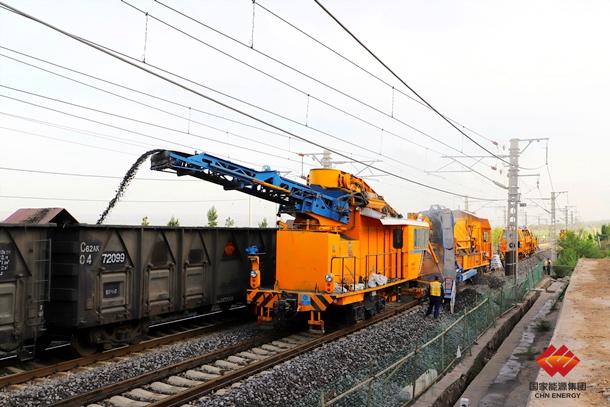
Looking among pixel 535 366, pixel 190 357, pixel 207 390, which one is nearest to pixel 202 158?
pixel 190 357

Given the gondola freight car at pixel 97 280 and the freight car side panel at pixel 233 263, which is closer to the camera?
the gondola freight car at pixel 97 280

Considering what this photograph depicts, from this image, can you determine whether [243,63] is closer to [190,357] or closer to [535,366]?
[190,357]

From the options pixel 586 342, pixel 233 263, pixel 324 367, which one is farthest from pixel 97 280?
pixel 586 342

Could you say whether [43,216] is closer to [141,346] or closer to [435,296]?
[141,346]

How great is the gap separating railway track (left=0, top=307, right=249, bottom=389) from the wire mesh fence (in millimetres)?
4594

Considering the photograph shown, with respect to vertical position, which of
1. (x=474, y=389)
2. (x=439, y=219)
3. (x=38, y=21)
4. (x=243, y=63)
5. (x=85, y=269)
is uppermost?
(x=243, y=63)

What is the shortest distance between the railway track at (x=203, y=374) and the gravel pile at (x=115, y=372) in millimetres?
432

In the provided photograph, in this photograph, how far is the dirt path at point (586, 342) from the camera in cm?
715

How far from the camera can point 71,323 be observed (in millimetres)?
9984

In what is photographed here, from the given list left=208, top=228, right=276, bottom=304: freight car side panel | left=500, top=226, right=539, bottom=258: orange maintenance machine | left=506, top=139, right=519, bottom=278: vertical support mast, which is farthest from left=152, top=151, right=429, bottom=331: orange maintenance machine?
left=500, top=226, right=539, bottom=258: orange maintenance machine

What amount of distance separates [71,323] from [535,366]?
32.7ft

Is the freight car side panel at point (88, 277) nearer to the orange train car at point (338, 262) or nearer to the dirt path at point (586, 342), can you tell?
the orange train car at point (338, 262)

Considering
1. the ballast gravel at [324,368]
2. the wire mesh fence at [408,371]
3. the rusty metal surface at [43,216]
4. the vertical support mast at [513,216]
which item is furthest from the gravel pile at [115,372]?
the vertical support mast at [513,216]

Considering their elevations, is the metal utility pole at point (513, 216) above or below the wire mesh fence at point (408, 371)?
above
